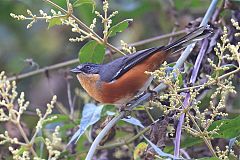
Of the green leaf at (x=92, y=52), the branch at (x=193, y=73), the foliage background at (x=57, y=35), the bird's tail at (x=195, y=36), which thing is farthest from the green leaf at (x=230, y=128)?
the foliage background at (x=57, y=35)

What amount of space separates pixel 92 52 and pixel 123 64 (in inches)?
8.1

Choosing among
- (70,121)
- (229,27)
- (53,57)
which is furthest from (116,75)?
(53,57)

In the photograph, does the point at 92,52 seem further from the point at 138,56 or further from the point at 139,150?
the point at 139,150

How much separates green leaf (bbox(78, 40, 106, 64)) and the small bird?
0.29 feet

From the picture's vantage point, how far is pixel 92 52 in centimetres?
367

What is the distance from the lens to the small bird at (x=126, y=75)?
11.7 ft

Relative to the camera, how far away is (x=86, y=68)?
12.8 feet

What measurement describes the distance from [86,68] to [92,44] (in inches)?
13.1

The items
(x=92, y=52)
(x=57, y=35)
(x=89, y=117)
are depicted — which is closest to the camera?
(x=89, y=117)

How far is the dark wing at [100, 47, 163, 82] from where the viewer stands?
3548 mm

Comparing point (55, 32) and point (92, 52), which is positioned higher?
point (55, 32)

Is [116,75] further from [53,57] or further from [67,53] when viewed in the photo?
[53,57]

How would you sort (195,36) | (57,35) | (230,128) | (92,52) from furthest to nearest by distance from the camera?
(57,35) → (92,52) → (195,36) → (230,128)

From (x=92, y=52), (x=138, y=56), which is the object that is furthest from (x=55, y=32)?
(x=138, y=56)
